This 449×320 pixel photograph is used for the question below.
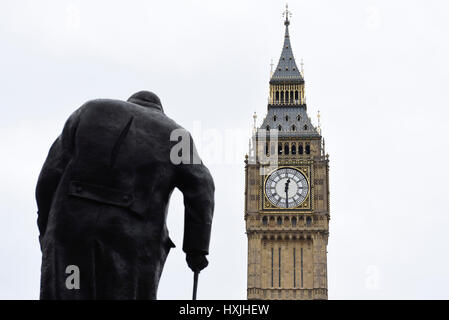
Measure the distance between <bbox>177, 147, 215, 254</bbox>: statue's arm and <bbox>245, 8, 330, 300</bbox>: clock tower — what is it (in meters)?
70.9

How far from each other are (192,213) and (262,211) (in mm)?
71967

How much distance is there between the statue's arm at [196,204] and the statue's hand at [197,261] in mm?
52

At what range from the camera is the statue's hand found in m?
9.60

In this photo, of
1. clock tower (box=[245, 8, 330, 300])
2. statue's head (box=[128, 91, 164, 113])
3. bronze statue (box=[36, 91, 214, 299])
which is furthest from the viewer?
clock tower (box=[245, 8, 330, 300])

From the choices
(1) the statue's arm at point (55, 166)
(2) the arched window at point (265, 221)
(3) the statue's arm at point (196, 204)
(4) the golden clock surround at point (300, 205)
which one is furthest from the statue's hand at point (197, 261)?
(2) the arched window at point (265, 221)

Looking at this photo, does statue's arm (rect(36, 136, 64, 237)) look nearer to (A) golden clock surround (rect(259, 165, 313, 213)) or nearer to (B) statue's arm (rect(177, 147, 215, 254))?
(B) statue's arm (rect(177, 147, 215, 254))

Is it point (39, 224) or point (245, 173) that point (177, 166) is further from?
point (245, 173)

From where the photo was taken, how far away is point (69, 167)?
30.3 ft

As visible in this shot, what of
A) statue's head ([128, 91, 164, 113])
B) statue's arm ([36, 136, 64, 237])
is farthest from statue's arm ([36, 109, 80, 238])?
statue's head ([128, 91, 164, 113])

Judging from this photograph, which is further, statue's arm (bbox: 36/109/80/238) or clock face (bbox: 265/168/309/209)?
clock face (bbox: 265/168/309/209)

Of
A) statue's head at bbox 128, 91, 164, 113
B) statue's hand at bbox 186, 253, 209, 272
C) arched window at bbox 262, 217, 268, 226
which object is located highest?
arched window at bbox 262, 217, 268, 226

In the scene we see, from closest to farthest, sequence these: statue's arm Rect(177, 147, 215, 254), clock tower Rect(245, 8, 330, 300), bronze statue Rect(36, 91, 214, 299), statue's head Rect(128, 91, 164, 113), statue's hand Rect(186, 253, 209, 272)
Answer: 1. bronze statue Rect(36, 91, 214, 299)
2. statue's arm Rect(177, 147, 215, 254)
3. statue's hand Rect(186, 253, 209, 272)
4. statue's head Rect(128, 91, 164, 113)
5. clock tower Rect(245, 8, 330, 300)
